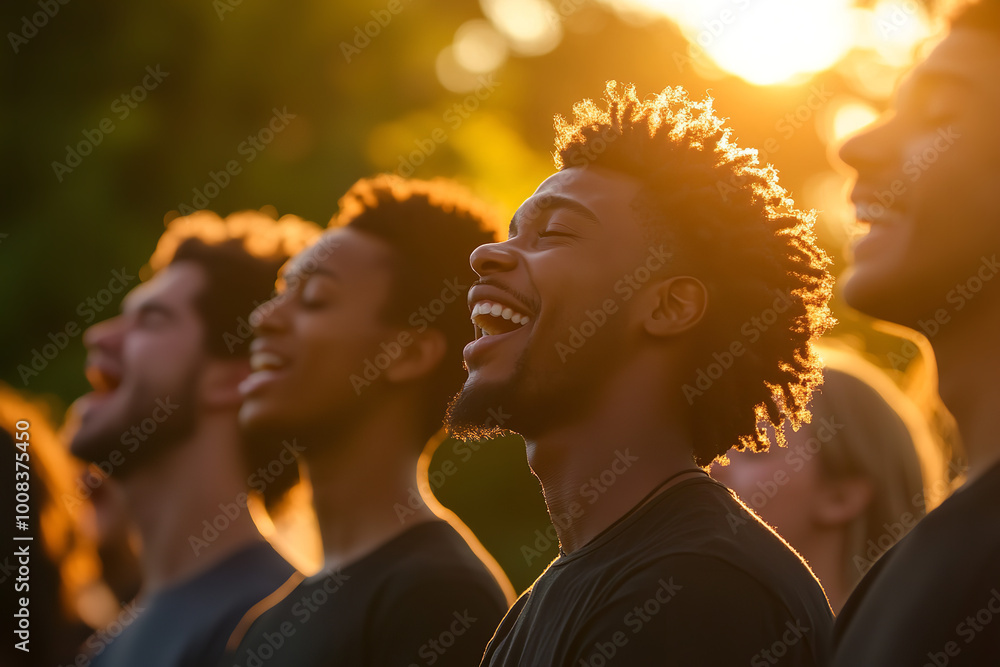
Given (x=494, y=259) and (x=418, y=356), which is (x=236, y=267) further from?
(x=494, y=259)

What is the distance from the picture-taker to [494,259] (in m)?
3.14

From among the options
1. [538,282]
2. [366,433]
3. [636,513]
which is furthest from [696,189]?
[366,433]

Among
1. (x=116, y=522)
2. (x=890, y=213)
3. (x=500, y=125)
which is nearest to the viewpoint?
(x=890, y=213)

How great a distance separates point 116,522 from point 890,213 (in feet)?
19.6

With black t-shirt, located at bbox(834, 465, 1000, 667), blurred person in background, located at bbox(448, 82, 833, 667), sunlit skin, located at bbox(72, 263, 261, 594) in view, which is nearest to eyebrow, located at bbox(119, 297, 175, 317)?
sunlit skin, located at bbox(72, 263, 261, 594)

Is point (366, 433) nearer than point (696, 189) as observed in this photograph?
No

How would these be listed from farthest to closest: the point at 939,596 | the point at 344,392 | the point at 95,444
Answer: the point at 95,444 < the point at 344,392 < the point at 939,596

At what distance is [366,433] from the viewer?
4.07 m

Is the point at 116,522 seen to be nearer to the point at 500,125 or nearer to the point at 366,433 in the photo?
A: the point at 366,433

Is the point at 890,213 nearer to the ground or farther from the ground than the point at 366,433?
nearer to the ground

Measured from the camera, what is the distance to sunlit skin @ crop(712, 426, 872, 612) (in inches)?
174

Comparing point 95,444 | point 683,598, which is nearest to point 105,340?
point 95,444

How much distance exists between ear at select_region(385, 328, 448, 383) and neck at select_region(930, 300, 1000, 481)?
81.4 inches

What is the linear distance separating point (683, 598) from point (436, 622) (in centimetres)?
117
